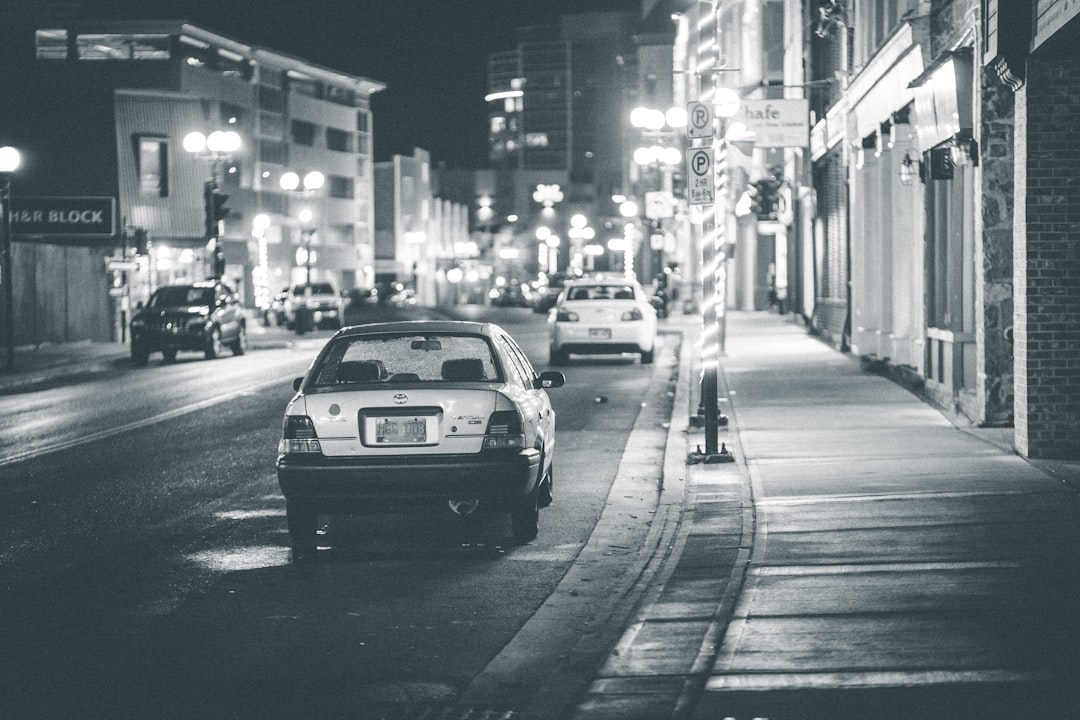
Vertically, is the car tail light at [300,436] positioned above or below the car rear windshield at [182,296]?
below

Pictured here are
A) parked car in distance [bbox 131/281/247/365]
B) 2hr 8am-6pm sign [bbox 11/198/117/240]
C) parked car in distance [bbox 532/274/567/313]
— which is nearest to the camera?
parked car in distance [bbox 131/281/247/365]

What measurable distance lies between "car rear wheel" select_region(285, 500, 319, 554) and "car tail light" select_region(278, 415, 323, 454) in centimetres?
34

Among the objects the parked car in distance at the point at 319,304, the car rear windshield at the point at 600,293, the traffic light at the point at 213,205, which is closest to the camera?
the car rear windshield at the point at 600,293

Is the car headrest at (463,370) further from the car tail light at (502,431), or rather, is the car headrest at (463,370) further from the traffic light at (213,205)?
the traffic light at (213,205)

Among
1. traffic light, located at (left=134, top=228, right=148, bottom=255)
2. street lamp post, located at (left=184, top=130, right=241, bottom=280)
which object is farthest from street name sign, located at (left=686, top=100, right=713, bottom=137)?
traffic light, located at (left=134, top=228, right=148, bottom=255)

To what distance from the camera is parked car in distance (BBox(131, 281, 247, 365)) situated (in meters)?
33.0

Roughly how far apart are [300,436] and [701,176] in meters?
6.37

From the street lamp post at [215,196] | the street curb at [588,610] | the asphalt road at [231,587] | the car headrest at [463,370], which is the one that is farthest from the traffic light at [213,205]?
the car headrest at [463,370]

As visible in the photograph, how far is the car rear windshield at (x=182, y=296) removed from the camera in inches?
1352

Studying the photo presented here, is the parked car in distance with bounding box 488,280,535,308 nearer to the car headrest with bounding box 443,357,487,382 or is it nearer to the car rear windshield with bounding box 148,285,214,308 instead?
the car rear windshield with bounding box 148,285,214,308

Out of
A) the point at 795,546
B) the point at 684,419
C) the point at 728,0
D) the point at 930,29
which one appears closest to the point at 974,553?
the point at 795,546

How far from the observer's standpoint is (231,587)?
29.9 feet

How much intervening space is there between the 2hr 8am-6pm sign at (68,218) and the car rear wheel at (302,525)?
38867 mm

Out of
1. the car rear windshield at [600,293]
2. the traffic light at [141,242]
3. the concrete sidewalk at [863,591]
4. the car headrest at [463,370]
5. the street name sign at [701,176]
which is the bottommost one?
the concrete sidewalk at [863,591]
